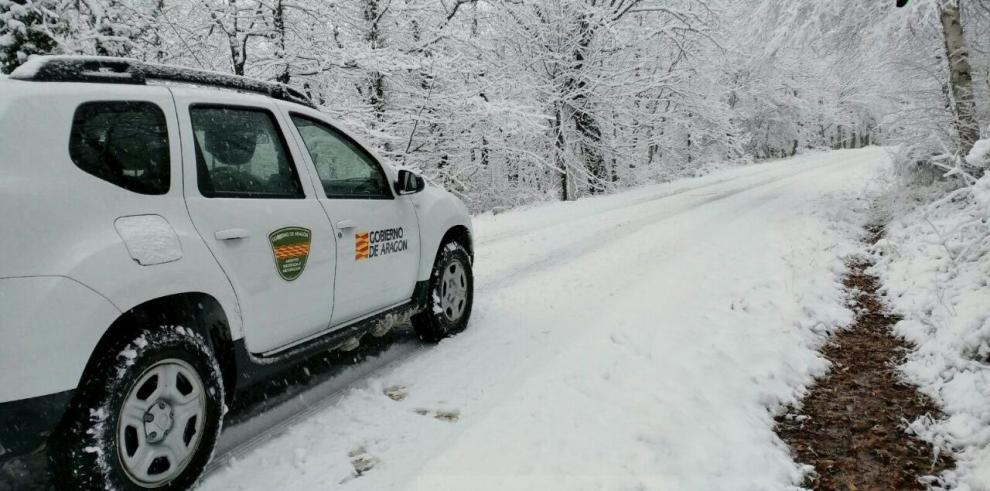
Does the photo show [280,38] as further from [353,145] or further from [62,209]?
[62,209]

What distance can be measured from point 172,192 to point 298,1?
1005 centimetres

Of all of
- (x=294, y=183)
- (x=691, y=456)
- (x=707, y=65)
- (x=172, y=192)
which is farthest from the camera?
(x=707, y=65)

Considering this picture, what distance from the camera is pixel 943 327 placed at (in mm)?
4395

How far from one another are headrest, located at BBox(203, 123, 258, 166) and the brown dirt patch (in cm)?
352

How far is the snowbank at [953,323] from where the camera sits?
3.13 metres

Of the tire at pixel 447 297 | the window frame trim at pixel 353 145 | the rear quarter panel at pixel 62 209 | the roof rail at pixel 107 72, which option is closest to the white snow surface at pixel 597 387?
the tire at pixel 447 297

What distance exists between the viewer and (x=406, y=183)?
161 inches

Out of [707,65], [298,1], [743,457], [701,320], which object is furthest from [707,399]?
[707,65]

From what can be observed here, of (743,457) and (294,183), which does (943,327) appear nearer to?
(743,457)

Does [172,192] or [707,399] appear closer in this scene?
[172,192]

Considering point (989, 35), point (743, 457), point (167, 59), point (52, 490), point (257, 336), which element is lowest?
point (743, 457)

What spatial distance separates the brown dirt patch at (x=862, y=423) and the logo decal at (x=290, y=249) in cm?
299

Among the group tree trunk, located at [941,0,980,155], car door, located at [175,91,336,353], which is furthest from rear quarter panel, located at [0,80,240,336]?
tree trunk, located at [941,0,980,155]

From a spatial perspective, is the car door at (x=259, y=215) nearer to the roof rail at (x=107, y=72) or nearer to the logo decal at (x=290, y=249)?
the logo decal at (x=290, y=249)
